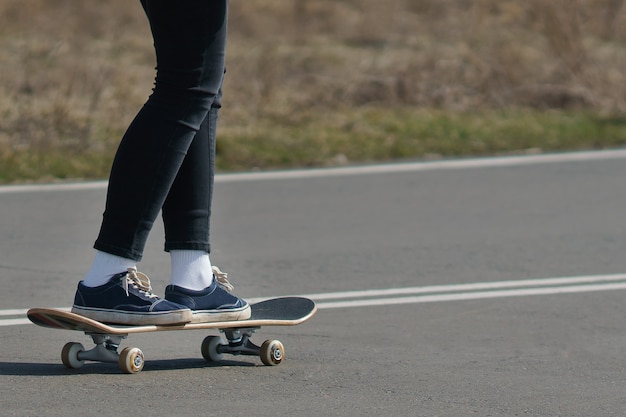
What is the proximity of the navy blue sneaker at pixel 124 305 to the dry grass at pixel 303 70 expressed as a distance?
15.9ft

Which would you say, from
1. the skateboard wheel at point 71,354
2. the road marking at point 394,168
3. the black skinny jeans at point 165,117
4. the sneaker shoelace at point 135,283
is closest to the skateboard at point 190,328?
the skateboard wheel at point 71,354

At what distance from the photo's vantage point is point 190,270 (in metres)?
4.09

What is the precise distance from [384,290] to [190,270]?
64.4 inches

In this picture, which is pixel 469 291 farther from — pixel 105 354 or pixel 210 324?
pixel 105 354

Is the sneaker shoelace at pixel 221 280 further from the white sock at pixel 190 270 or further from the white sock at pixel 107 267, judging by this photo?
the white sock at pixel 107 267

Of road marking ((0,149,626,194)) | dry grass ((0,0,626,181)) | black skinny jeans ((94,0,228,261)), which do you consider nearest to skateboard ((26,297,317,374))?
black skinny jeans ((94,0,228,261))

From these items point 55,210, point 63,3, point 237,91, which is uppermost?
point 63,3

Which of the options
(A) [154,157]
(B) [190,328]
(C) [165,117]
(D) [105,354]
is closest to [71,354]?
(D) [105,354]

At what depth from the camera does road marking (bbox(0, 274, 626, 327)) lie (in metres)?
5.36

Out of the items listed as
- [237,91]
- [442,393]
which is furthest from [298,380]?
[237,91]

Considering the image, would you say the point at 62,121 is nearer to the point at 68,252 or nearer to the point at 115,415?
the point at 68,252

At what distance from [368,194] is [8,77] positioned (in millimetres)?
4855

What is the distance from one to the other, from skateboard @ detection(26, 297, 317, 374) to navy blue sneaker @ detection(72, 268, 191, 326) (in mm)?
24

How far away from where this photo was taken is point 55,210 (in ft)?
24.7
